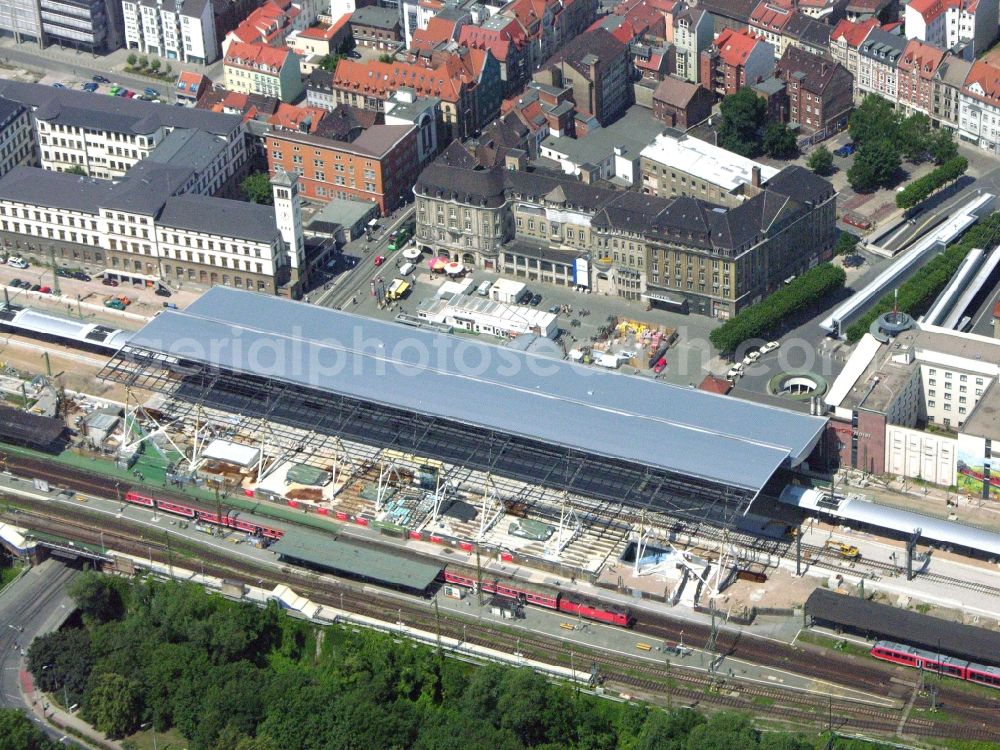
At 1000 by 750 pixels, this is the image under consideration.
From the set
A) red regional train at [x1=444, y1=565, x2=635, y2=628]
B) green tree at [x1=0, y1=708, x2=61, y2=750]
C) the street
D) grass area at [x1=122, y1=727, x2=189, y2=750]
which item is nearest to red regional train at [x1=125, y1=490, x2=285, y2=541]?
the street

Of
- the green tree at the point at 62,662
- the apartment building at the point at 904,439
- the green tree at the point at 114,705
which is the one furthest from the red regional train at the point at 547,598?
the green tree at the point at 62,662

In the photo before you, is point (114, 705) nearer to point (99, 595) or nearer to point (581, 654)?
point (99, 595)

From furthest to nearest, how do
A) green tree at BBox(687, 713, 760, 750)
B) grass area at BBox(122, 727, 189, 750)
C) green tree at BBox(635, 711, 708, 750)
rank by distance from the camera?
grass area at BBox(122, 727, 189, 750), green tree at BBox(635, 711, 708, 750), green tree at BBox(687, 713, 760, 750)

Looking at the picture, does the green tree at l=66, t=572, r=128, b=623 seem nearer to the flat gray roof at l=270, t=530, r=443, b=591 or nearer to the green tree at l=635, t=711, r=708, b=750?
the flat gray roof at l=270, t=530, r=443, b=591

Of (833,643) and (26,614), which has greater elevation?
(833,643)

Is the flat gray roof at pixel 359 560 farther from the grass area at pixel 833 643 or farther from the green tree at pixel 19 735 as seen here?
the grass area at pixel 833 643

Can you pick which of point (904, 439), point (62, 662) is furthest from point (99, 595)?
point (904, 439)

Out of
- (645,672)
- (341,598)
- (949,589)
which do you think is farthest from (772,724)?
(341,598)
